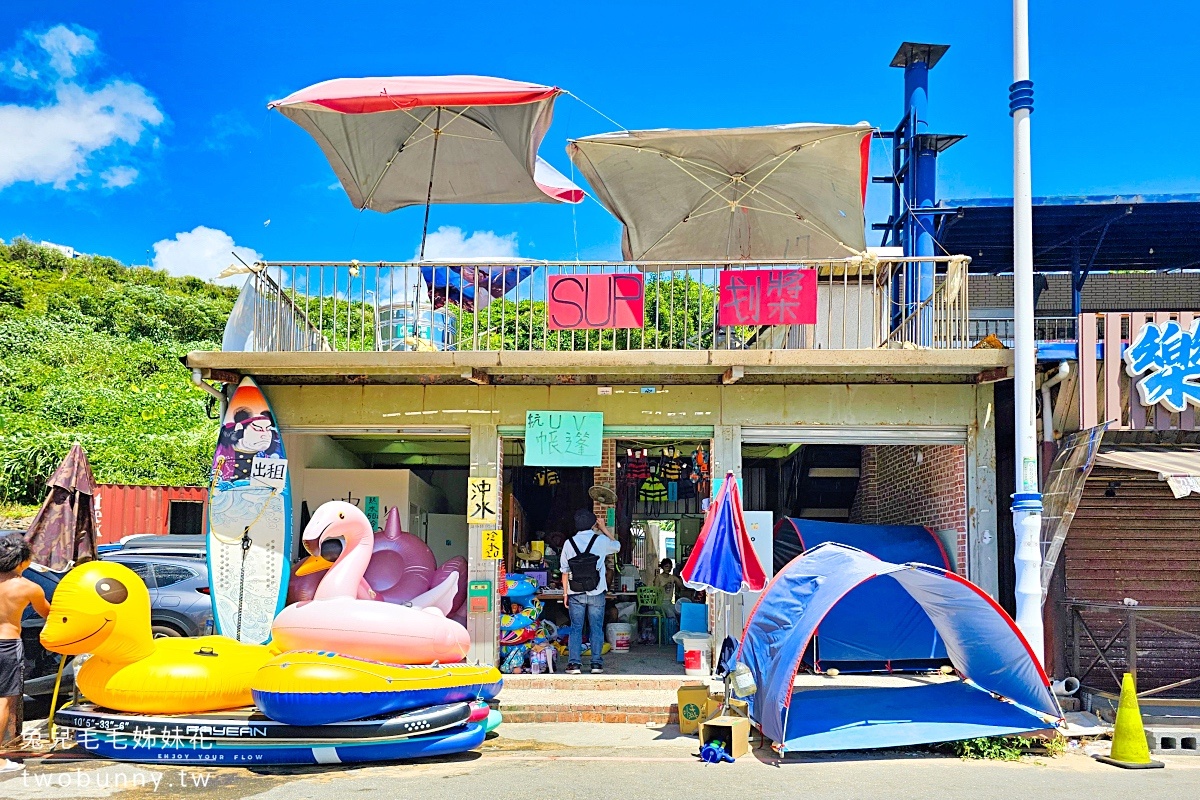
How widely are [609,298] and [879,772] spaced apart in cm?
505

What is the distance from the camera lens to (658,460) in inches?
564

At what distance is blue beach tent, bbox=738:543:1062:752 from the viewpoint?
742 centimetres

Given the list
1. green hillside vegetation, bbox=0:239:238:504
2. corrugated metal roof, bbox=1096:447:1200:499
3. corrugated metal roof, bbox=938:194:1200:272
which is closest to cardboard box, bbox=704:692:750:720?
corrugated metal roof, bbox=1096:447:1200:499

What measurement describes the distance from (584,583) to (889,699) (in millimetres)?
3397

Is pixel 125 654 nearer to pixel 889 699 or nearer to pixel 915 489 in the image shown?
pixel 889 699

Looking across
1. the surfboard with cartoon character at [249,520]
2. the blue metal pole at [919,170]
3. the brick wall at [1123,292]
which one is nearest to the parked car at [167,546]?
the surfboard with cartoon character at [249,520]

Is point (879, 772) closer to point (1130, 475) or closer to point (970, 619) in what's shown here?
point (970, 619)

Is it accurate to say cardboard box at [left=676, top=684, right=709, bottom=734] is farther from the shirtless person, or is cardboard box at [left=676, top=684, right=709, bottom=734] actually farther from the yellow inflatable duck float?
the shirtless person

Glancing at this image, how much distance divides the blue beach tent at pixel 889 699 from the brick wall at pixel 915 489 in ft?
6.67

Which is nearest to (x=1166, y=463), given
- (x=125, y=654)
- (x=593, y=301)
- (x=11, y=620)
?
(x=593, y=301)

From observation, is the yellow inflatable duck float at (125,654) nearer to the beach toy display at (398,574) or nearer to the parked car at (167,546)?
the beach toy display at (398,574)

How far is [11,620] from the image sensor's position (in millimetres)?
7219

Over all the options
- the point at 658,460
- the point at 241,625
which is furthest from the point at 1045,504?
the point at 241,625

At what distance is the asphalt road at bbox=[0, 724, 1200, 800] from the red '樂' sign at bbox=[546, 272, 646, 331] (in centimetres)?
414
